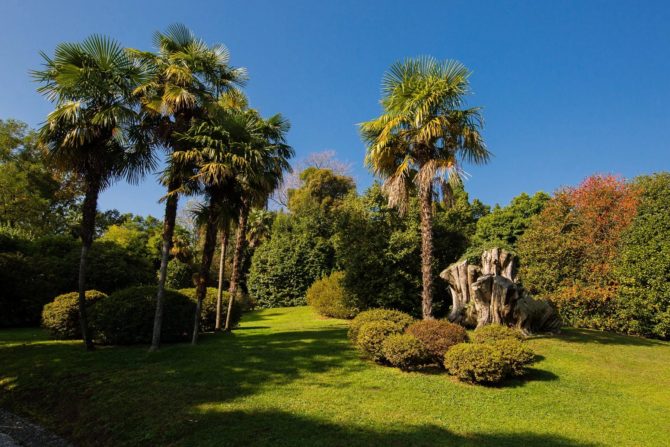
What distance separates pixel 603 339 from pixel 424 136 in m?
9.55

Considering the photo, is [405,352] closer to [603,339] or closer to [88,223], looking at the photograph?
[88,223]

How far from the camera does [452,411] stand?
667 centimetres

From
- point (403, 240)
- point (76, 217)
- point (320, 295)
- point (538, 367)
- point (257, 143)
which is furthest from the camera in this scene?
point (76, 217)

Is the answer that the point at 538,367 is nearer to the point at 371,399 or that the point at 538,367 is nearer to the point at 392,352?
the point at 392,352

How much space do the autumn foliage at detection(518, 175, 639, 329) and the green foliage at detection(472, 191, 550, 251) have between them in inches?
131

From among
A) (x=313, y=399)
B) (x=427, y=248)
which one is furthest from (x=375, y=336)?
(x=427, y=248)

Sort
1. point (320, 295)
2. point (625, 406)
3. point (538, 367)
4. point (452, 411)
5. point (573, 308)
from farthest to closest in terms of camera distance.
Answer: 1. point (320, 295)
2. point (573, 308)
3. point (538, 367)
4. point (625, 406)
5. point (452, 411)

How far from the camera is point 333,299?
2177 centimetres

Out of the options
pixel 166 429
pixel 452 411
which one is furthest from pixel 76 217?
pixel 452 411

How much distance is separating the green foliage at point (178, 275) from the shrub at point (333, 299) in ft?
47.7

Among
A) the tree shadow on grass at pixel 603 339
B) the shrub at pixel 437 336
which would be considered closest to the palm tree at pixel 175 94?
the shrub at pixel 437 336

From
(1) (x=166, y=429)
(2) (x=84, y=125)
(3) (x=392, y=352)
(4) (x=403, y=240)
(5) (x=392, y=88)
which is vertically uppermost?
(5) (x=392, y=88)

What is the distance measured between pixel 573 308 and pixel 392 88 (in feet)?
42.5

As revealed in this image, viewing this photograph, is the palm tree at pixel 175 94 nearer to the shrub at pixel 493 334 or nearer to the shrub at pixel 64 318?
the shrub at pixel 64 318
